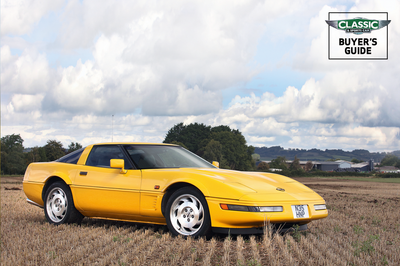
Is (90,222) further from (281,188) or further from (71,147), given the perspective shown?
(71,147)

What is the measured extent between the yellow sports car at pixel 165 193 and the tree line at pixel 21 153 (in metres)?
66.1

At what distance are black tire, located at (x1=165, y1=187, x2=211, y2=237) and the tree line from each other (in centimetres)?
6831

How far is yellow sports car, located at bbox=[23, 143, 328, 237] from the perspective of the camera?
5035 mm

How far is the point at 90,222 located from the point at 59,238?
5.49ft

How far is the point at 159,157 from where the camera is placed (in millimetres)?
6449

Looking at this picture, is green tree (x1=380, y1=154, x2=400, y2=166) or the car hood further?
green tree (x1=380, y1=154, x2=400, y2=166)

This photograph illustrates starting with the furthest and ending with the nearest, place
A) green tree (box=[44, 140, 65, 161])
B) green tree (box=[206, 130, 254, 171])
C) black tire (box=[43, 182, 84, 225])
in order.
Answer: green tree (box=[206, 130, 254, 171]) → green tree (box=[44, 140, 65, 161]) → black tire (box=[43, 182, 84, 225])

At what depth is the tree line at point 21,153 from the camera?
2687 inches

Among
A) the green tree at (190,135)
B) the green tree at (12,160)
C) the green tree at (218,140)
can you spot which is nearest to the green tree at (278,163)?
the green tree at (218,140)

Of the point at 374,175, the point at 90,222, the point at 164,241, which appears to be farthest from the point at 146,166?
the point at 374,175

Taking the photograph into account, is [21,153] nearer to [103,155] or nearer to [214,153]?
[214,153]

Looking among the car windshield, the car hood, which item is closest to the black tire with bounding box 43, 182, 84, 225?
the car windshield

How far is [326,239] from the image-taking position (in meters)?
5.36

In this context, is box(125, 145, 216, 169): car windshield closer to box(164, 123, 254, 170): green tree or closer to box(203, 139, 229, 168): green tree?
box(203, 139, 229, 168): green tree
